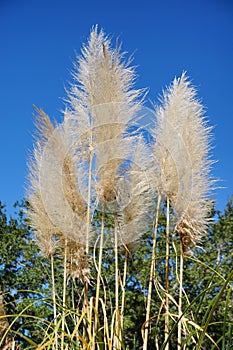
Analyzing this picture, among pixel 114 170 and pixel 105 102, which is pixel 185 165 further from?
pixel 105 102

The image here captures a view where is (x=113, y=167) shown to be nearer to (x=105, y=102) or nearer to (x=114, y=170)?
(x=114, y=170)

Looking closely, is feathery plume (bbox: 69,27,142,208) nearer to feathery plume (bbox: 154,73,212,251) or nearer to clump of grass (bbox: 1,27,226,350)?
clump of grass (bbox: 1,27,226,350)

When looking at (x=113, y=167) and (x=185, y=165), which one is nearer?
(x=113, y=167)

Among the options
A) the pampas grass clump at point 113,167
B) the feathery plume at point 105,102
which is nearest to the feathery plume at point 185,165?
the pampas grass clump at point 113,167

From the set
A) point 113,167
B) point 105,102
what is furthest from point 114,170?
point 105,102

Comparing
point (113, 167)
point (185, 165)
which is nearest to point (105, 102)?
point (113, 167)

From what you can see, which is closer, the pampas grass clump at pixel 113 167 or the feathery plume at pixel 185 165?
the pampas grass clump at pixel 113 167

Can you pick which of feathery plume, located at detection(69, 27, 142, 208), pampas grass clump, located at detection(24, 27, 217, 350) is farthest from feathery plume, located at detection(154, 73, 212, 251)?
feathery plume, located at detection(69, 27, 142, 208)

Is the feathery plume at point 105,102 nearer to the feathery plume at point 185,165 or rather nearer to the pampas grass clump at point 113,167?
the pampas grass clump at point 113,167

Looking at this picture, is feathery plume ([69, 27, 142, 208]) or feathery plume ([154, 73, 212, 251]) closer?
feathery plume ([69, 27, 142, 208])

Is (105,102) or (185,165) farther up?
(105,102)

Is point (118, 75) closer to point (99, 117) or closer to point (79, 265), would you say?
point (99, 117)

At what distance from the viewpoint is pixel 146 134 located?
11.4 ft

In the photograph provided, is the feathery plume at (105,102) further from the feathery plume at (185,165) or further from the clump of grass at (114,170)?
the feathery plume at (185,165)
